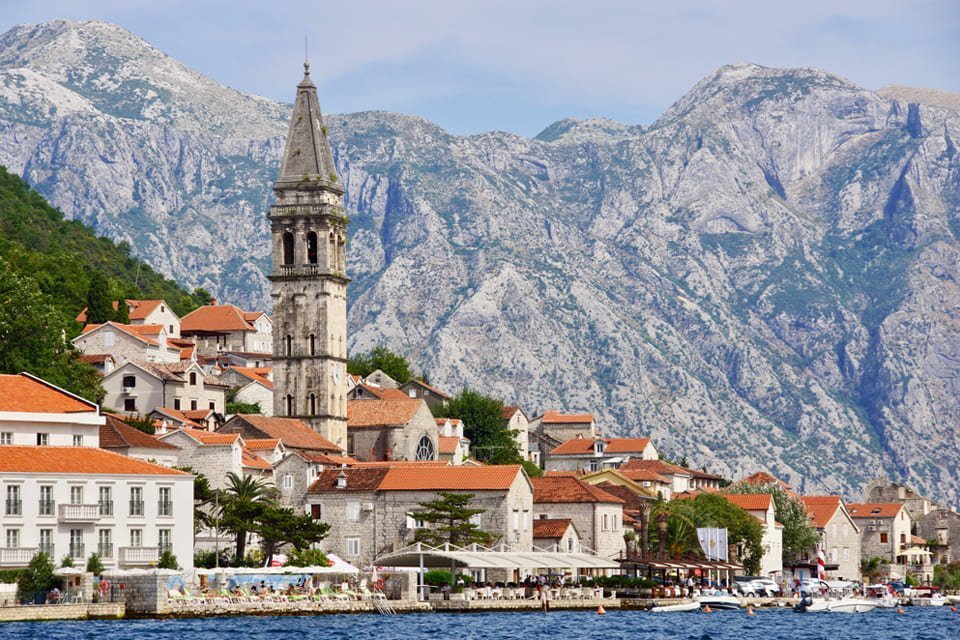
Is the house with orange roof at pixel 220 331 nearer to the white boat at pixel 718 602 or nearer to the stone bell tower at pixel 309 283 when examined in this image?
the stone bell tower at pixel 309 283

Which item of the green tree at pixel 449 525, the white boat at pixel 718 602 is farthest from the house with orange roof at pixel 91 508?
the white boat at pixel 718 602

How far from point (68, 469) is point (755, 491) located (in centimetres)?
9639

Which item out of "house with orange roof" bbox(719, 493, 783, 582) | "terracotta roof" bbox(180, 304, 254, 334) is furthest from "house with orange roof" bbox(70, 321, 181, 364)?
"house with orange roof" bbox(719, 493, 783, 582)

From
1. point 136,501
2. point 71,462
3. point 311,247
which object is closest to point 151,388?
point 311,247

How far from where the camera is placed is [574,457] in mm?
194000

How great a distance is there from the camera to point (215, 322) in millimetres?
182250

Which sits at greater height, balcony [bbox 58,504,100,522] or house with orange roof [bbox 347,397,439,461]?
house with orange roof [bbox 347,397,439,461]

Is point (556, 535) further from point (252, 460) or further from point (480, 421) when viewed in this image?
point (480, 421)

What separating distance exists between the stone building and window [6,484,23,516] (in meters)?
32.3

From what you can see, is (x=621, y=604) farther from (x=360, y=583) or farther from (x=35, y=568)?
(x=35, y=568)

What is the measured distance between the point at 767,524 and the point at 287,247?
48.8 meters

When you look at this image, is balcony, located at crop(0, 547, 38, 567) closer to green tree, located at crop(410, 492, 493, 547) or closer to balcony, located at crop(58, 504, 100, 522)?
balcony, located at crop(58, 504, 100, 522)

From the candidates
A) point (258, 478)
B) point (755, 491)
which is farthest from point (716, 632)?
point (755, 491)

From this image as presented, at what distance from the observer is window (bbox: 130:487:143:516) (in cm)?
9206
